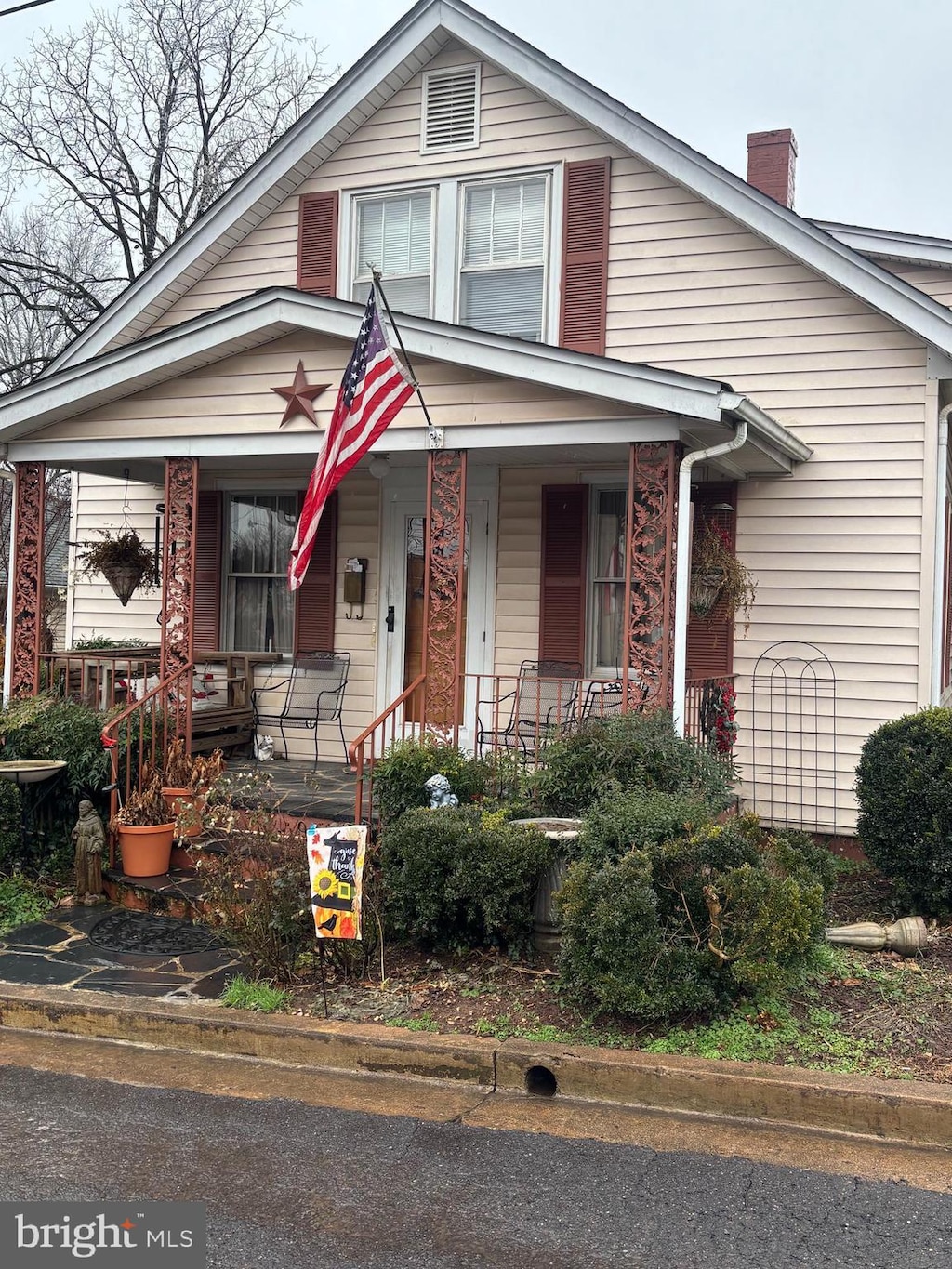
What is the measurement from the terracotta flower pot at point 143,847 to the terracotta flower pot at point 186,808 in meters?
0.16

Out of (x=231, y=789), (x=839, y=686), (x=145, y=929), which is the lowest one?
(x=145, y=929)

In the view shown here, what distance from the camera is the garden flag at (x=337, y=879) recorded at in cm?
543

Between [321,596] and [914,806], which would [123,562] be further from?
[914,806]

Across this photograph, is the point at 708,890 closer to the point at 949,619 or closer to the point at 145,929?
the point at 145,929

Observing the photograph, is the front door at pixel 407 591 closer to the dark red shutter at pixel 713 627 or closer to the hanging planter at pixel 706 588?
the dark red shutter at pixel 713 627

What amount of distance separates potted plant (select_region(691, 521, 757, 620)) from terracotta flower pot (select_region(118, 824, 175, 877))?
428cm

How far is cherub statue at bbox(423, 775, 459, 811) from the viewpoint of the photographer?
22.6ft

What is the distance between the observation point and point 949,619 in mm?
10789

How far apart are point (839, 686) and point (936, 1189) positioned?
17.3 ft

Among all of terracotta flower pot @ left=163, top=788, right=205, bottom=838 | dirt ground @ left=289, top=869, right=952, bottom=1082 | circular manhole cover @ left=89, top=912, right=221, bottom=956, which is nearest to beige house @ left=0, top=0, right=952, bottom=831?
terracotta flower pot @ left=163, top=788, right=205, bottom=838

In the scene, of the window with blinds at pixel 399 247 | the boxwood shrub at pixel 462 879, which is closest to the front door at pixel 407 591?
the window with blinds at pixel 399 247

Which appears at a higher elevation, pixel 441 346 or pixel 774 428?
pixel 441 346

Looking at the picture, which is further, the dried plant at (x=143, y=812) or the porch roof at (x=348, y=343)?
the dried plant at (x=143, y=812)

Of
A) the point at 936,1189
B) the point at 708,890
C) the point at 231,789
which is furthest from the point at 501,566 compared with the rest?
the point at 936,1189
